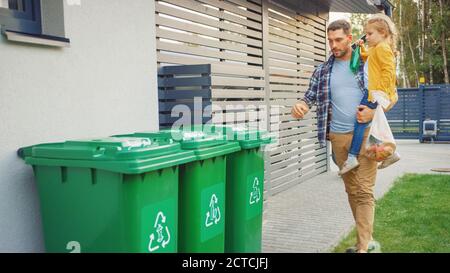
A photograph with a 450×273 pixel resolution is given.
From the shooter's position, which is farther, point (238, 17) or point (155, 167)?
A: point (238, 17)

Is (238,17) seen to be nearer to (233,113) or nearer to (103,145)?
(233,113)

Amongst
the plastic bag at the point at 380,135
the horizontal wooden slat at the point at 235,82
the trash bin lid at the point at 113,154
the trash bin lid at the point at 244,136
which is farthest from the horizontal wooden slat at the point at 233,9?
the trash bin lid at the point at 113,154

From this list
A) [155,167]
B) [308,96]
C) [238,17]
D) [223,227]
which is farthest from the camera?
[238,17]

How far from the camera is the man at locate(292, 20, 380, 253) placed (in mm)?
4105

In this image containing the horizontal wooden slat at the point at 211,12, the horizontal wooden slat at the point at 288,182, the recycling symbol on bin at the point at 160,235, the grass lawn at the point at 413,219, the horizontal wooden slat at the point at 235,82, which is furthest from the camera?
the horizontal wooden slat at the point at 288,182

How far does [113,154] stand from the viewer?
2592 millimetres

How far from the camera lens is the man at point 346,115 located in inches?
162

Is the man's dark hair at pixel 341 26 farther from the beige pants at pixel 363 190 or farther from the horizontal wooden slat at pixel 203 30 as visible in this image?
the horizontal wooden slat at pixel 203 30

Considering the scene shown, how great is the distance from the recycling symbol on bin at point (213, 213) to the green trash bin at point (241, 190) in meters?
0.31

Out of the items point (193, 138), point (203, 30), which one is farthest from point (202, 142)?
point (203, 30)

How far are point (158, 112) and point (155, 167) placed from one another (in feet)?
6.52

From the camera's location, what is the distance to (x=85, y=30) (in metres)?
3.62

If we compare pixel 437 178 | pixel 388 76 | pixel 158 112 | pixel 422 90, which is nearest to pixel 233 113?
pixel 158 112

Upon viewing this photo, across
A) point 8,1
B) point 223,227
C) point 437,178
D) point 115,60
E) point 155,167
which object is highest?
point 8,1
